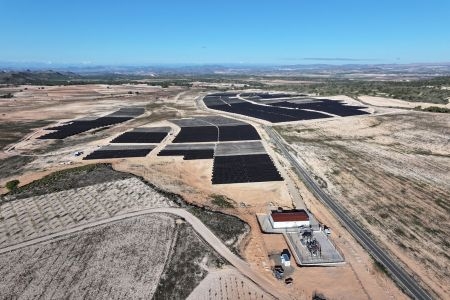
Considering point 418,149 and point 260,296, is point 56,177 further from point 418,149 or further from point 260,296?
point 418,149

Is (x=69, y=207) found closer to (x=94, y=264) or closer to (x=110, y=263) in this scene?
(x=94, y=264)

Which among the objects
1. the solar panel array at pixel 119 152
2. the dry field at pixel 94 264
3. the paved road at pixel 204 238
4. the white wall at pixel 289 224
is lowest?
the solar panel array at pixel 119 152

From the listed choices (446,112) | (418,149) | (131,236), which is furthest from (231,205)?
(446,112)

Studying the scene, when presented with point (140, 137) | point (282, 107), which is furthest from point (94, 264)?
point (282, 107)

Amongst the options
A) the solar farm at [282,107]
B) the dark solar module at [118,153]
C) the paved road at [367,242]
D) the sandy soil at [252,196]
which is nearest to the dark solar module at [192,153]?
the sandy soil at [252,196]

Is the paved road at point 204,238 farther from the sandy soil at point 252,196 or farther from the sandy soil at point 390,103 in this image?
the sandy soil at point 390,103

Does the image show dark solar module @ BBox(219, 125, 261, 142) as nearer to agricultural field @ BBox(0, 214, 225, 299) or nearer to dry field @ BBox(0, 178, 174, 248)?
dry field @ BBox(0, 178, 174, 248)
